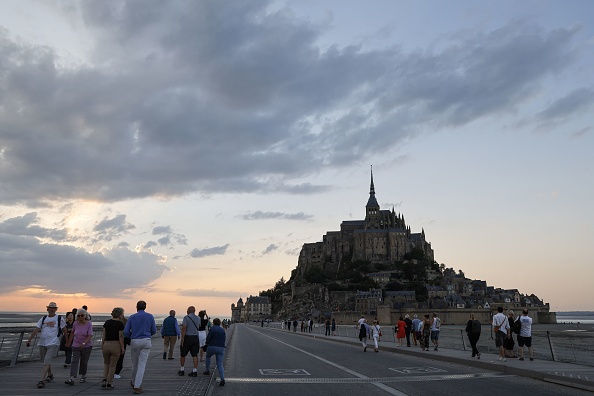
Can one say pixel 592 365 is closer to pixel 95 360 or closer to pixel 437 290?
pixel 95 360

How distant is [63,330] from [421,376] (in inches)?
381

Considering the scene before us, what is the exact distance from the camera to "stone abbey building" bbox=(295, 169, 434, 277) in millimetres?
170750

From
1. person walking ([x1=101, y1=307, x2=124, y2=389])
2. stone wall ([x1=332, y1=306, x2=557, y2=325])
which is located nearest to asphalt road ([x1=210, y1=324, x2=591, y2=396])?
person walking ([x1=101, y1=307, x2=124, y2=389])

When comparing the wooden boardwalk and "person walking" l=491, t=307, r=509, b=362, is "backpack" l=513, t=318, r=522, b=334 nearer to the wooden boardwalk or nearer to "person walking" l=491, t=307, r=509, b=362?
"person walking" l=491, t=307, r=509, b=362

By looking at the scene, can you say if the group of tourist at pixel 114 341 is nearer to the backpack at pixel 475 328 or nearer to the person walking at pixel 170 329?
the person walking at pixel 170 329

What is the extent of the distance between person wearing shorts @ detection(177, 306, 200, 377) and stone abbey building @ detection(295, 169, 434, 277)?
518 feet

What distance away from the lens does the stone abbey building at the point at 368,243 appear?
17075 centimetres

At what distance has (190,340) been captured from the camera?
13.6m

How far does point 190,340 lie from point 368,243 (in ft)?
530

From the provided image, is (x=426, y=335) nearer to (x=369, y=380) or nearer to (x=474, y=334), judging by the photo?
(x=474, y=334)

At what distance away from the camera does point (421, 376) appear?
46.2ft

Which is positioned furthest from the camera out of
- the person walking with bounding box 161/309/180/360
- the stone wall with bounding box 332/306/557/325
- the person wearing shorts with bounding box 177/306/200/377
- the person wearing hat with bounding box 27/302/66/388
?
the stone wall with bounding box 332/306/557/325

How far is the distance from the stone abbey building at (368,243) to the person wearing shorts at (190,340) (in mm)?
158004

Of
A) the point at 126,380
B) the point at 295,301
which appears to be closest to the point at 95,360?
the point at 126,380
